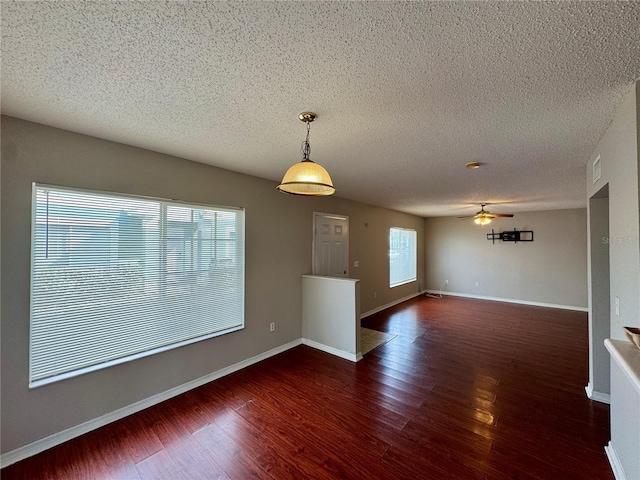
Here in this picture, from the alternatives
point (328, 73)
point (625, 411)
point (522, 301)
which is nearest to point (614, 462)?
point (625, 411)

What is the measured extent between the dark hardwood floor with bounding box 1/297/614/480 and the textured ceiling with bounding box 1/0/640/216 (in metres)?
2.50

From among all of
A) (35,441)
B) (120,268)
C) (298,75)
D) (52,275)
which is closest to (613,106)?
(298,75)

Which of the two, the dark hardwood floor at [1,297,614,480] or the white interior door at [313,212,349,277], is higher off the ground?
the white interior door at [313,212,349,277]

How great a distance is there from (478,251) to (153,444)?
813 cm

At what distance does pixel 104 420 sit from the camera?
2252 mm

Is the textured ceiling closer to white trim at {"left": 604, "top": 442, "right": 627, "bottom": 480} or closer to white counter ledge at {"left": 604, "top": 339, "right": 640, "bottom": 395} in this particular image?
white counter ledge at {"left": 604, "top": 339, "right": 640, "bottom": 395}

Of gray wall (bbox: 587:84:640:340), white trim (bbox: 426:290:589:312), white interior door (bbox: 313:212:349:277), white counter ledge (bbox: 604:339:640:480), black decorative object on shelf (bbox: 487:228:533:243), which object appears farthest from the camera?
black decorative object on shelf (bbox: 487:228:533:243)

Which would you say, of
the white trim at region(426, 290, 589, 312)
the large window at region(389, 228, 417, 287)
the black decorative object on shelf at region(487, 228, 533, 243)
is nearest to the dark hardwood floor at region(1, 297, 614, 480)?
the large window at region(389, 228, 417, 287)

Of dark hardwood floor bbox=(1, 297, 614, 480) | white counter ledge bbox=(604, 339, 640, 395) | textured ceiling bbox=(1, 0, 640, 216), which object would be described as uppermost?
textured ceiling bbox=(1, 0, 640, 216)

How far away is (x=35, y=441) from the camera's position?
1.94 meters

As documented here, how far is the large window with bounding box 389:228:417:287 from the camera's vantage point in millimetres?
6840

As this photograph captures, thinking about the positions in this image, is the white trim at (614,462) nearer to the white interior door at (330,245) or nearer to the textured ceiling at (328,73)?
the textured ceiling at (328,73)

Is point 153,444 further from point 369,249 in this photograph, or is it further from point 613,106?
point 369,249

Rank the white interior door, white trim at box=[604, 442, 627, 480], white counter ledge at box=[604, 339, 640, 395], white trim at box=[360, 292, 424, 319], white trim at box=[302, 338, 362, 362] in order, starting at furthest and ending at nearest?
1. white trim at box=[360, 292, 424, 319]
2. the white interior door
3. white trim at box=[302, 338, 362, 362]
4. white trim at box=[604, 442, 627, 480]
5. white counter ledge at box=[604, 339, 640, 395]
